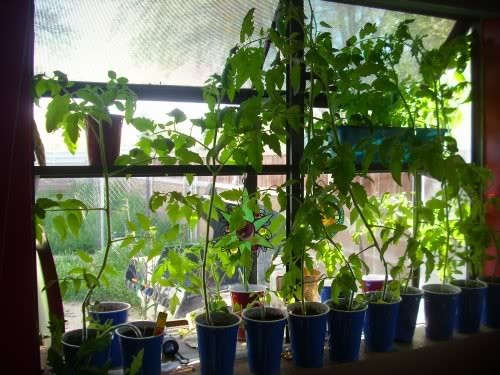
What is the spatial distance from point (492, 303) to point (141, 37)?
5.96ft

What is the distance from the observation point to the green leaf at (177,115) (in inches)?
54.0

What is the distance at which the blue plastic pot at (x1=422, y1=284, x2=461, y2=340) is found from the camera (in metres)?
1.78

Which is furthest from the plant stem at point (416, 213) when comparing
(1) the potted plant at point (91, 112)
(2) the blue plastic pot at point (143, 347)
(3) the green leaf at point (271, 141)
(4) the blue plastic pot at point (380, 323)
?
(1) the potted plant at point (91, 112)

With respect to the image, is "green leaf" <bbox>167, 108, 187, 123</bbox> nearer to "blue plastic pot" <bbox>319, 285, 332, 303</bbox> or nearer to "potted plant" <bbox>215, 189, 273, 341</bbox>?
"potted plant" <bbox>215, 189, 273, 341</bbox>

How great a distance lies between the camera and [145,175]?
155 cm

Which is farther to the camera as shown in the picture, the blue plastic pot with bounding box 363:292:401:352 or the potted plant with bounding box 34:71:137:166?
the blue plastic pot with bounding box 363:292:401:352

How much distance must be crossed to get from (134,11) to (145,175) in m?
0.58

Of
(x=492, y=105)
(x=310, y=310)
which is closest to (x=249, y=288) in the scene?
(x=310, y=310)

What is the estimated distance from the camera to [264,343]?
57.5 inches

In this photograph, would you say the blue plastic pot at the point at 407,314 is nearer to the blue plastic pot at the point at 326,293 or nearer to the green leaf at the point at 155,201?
the blue plastic pot at the point at 326,293

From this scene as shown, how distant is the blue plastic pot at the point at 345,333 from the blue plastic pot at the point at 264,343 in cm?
20

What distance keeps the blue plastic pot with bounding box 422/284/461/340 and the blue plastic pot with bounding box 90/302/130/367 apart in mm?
1184

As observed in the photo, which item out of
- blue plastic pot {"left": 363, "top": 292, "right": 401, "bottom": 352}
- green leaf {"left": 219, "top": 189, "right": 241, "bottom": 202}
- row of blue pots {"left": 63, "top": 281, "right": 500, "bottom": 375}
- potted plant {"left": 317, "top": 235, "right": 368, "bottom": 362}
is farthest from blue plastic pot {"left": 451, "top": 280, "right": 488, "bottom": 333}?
green leaf {"left": 219, "top": 189, "right": 241, "bottom": 202}

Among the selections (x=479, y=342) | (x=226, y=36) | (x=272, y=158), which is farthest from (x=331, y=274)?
(x=226, y=36)
